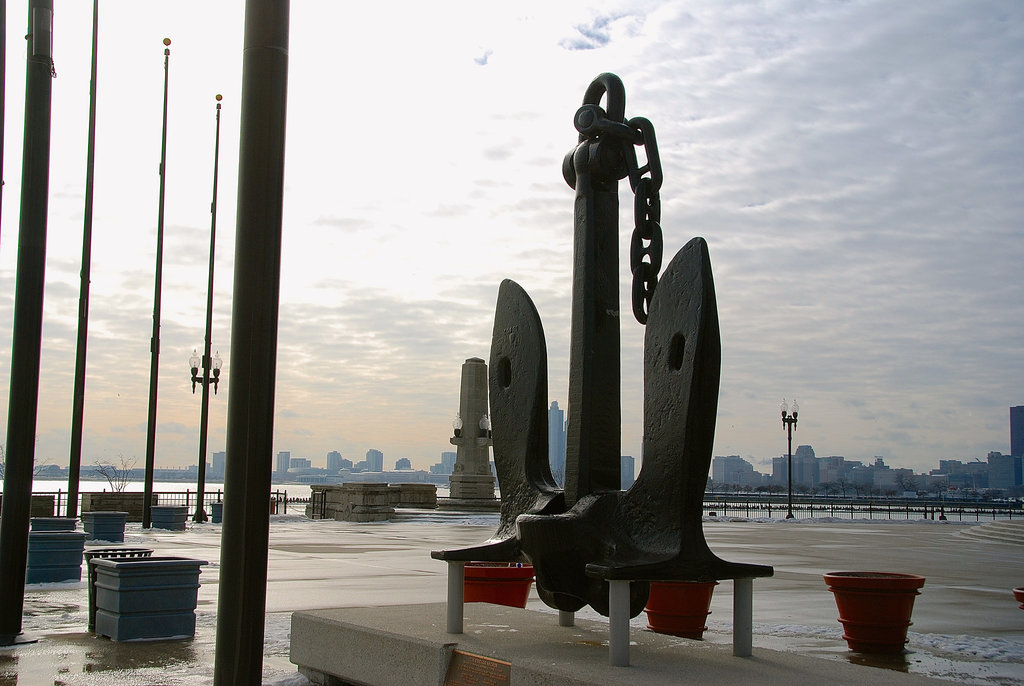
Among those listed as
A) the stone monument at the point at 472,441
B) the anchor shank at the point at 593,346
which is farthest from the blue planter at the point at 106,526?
the stone monument at the point at 472,441

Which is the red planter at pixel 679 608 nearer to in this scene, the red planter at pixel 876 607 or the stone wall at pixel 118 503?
the red planter at pixel 876 607

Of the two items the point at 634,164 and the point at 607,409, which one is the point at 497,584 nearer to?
the point at 607,409

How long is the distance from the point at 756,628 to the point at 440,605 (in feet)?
12.1

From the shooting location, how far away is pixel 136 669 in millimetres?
6289

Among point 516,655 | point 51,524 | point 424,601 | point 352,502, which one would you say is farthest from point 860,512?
point 516,655

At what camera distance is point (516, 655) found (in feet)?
15.3

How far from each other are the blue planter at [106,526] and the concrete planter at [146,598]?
9367 mm

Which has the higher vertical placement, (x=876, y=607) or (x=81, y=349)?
(x=81, y=349)

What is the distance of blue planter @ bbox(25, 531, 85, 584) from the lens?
10.9 m

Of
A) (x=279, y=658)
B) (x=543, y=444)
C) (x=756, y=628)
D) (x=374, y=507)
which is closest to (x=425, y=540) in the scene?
(x=374, y=507)

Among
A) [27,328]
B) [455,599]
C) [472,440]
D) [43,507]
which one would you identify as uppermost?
[27,328]

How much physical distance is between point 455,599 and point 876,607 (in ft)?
12.4

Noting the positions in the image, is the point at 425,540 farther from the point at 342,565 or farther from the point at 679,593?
the point at 679,593

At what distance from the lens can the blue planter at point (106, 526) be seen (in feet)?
53.4
